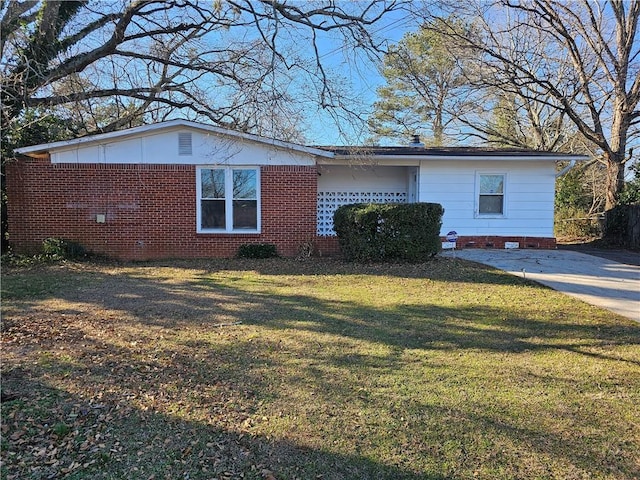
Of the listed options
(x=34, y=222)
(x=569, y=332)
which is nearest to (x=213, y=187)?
(x=34, y=222)

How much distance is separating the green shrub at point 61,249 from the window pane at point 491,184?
11564 millimetres

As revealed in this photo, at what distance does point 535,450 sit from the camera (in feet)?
9.27

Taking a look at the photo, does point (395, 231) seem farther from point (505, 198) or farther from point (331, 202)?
point (505, 198)

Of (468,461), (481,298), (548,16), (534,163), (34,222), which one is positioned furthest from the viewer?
(548,16)

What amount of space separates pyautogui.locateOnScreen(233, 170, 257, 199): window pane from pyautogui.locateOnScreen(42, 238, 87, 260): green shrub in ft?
14.0

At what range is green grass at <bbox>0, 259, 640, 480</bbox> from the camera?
275 cm

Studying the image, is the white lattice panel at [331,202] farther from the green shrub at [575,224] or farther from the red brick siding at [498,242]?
the green shrub at [575,224]

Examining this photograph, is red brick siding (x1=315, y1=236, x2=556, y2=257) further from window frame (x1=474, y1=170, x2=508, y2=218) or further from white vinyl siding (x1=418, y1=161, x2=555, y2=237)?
window frame (x1=474, y1=170, x2=508, y2=218)

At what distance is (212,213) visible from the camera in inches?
463

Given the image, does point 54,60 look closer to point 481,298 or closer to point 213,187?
point 213,187

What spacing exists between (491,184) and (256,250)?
24.6ft

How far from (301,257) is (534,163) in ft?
25.4

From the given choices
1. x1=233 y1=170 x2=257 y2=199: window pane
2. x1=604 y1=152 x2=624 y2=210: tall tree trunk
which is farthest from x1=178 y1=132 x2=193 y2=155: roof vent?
x1=604 y1=152 x2=624 y2=210: tall tree trunk

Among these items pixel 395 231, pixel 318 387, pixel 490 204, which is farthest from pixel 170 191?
pixel 490 204
